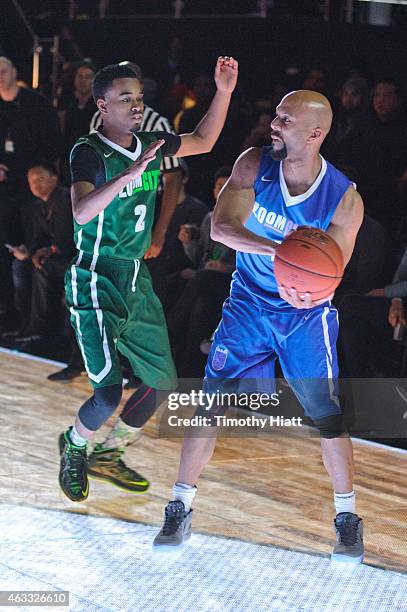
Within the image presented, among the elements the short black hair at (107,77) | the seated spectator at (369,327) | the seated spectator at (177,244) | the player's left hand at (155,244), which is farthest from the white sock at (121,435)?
the seated spectator at (177,244)

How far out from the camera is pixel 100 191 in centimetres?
422

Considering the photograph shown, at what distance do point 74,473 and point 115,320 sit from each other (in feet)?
2.27

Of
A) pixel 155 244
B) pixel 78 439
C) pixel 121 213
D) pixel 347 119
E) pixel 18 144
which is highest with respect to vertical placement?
pixel 347 119

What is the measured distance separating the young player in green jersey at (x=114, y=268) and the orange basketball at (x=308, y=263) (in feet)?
2.69

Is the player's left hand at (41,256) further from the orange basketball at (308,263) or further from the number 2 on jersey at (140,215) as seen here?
the orange basketball at (308,263)

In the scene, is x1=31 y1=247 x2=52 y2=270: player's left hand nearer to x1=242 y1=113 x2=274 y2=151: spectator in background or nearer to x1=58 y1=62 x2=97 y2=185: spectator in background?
x1=58 y1=62 x2=97 y2=185: spectator in background

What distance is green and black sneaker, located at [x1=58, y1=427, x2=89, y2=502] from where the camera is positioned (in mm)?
4695

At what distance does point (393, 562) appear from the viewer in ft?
13.8

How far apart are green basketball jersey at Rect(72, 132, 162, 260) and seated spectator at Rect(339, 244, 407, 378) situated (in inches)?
91.9

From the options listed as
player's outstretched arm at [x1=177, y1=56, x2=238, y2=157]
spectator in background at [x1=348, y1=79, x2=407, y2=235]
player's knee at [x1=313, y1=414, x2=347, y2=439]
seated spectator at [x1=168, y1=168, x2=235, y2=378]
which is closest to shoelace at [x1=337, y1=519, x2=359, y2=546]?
player's knee at [x1=313, y1=414, x2=347, y2=439]

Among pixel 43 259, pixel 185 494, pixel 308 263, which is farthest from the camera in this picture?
pixel 43 259

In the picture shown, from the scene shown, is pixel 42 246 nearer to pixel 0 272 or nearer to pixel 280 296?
pixel 0 272

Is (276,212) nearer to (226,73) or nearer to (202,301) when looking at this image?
(226,73)

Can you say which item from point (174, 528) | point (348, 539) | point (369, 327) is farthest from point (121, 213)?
point (369, 327)
